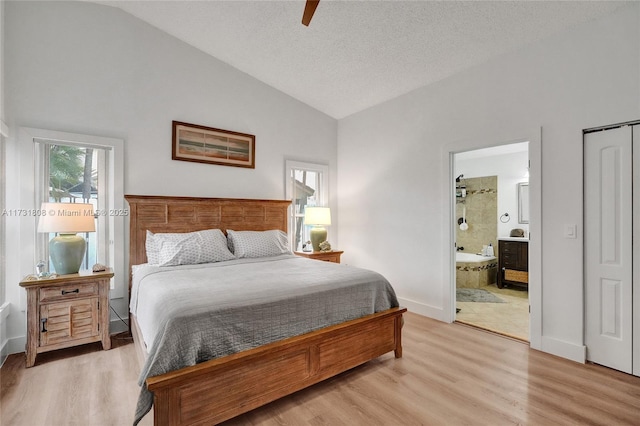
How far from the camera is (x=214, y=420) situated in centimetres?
179

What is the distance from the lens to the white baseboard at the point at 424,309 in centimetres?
378

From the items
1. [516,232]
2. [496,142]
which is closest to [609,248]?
[496,142]

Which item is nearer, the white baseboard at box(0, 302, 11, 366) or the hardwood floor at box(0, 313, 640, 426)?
the hardwood floor at box(0, 313, 640, 426)

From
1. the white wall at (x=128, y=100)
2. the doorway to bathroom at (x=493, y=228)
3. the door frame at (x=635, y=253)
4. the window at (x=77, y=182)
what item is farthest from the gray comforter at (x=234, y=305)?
the doorway to bathroom at (x=493, y=228)

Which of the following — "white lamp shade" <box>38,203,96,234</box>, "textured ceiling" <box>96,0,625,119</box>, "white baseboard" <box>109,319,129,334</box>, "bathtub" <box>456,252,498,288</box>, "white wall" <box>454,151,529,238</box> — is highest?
"textured ceiling" <box>96,0,625,119</box>

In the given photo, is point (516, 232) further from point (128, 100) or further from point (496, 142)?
point (128, 100)

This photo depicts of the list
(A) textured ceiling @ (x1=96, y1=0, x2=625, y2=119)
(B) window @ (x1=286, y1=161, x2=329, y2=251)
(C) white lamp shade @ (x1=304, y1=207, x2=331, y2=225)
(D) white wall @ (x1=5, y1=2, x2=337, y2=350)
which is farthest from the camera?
(B) window @ (x1=286, y1=161, x2=329, y2=251)

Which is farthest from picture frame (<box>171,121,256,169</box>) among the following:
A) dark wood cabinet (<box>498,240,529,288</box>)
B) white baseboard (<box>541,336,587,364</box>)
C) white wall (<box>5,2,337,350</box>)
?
dark wood cabinet (<box>498,240,529,288</box>)

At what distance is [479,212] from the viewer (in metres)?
6.18

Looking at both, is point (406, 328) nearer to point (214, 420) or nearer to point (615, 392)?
point (615, 392)

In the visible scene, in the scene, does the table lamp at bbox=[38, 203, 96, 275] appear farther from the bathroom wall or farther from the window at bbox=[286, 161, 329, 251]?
the bathroom wall

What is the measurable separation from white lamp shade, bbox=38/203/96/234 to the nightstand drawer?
1.57ft

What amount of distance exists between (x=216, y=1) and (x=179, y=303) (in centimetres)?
281

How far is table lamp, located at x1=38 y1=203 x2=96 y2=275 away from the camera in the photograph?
8.90 ft
